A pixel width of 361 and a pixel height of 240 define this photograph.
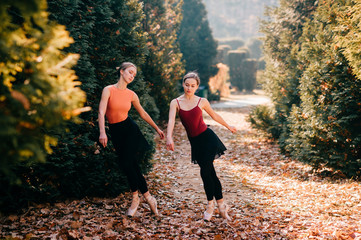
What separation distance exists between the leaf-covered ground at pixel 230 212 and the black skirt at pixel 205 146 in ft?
3.54

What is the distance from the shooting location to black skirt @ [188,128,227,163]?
4.03 metres

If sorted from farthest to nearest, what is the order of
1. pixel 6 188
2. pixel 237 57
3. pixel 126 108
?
pixel 237 57 < pixel 126 108 < pixel 6 188

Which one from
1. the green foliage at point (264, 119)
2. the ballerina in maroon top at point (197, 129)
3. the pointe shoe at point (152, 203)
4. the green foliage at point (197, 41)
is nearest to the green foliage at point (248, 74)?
the green foliage at point (197, 41)

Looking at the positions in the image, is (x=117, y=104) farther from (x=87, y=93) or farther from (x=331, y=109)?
(x=331, y=109)

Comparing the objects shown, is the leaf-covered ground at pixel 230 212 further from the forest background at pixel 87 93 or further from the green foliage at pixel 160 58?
the green foliage at pixel 160 58

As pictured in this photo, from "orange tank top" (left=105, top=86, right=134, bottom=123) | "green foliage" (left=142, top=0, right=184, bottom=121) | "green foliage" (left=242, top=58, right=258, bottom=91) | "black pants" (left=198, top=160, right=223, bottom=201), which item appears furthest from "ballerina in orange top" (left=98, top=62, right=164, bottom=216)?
"green foliage" (left=242, top=58, right=258, bottom=91)

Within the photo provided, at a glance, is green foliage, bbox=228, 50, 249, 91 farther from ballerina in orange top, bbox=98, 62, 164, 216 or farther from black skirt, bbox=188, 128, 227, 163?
ballerina in orange top, bbox=98, 62, 164, 216

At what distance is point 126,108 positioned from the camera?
400cm

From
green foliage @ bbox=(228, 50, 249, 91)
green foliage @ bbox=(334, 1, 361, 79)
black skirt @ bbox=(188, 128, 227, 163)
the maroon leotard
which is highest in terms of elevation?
green foliage @ bbox=(228, 50, 249, 91)

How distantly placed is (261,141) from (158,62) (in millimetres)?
5189

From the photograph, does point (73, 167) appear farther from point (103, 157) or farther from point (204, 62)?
point (204, 62)

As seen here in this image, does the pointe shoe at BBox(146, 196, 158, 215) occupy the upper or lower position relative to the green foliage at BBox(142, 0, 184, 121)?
lower

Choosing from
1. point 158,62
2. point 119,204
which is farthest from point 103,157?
point 158,62

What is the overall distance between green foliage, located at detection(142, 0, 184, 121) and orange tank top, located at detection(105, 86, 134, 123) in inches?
247
